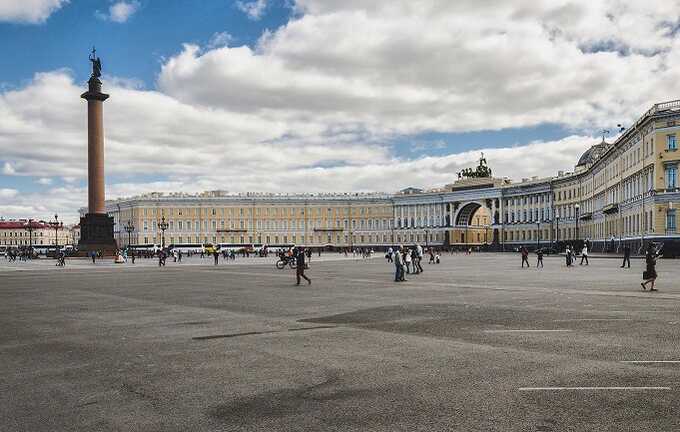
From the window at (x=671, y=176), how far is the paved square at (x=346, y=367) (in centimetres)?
5111

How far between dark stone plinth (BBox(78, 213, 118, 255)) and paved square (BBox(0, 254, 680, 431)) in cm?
5172

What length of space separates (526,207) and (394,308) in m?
132

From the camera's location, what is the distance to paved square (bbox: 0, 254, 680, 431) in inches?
282

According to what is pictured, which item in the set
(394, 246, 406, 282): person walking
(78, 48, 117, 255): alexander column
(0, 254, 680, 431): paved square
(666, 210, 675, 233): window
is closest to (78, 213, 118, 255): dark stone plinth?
(78, 48, 117, 255): alexander column

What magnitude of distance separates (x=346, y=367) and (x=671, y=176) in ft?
209

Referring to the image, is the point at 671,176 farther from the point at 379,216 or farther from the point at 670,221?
the point at 379,216

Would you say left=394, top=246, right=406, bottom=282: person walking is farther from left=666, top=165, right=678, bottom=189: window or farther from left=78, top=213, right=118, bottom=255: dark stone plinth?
left=78, top=213, right=118, bottom=255: dark stone plinth

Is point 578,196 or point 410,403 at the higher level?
point 578,196

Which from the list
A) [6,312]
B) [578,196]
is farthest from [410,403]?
[578,196]

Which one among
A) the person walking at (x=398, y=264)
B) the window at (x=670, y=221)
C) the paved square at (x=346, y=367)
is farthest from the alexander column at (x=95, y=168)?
the window at (x=670, y=221)

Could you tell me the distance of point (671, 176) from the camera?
6412cm

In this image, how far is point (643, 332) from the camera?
508 inches

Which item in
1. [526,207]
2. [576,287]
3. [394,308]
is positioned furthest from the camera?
[526,207]

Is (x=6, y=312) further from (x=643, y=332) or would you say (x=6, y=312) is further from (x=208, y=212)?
(x=208, y=212)
